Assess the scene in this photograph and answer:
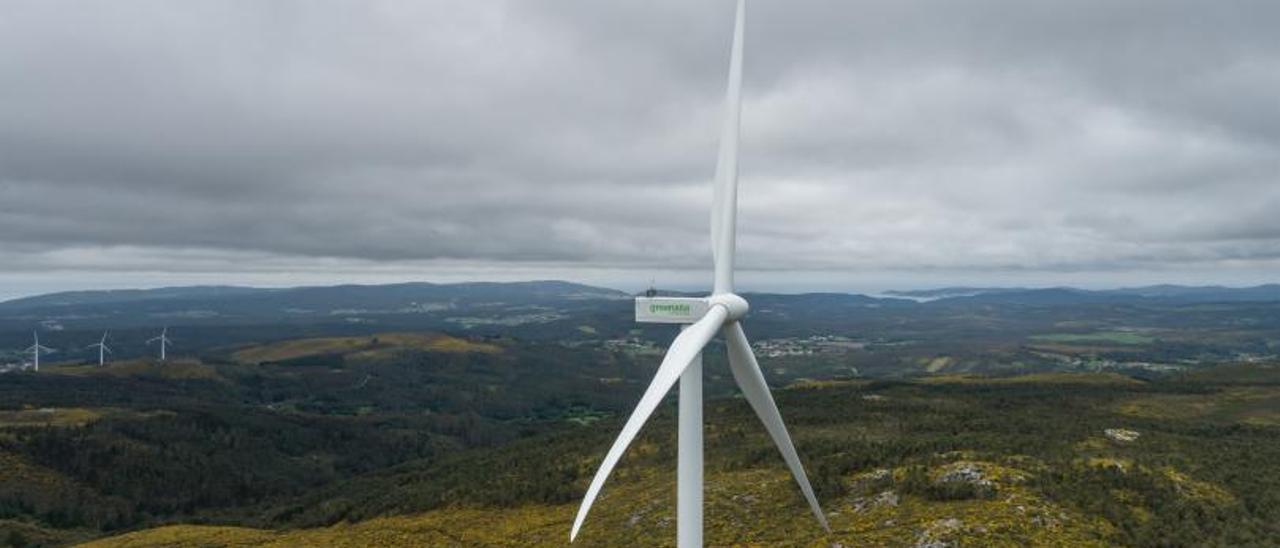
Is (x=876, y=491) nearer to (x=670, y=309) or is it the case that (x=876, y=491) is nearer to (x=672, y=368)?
(x=670, y=309)

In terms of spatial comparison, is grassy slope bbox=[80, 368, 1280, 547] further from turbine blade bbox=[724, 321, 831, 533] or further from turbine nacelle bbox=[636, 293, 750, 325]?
turbine nacelle bbox=[636, 293, 750, 325]

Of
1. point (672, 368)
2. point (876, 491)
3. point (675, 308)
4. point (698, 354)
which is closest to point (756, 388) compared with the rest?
point (698, 354)

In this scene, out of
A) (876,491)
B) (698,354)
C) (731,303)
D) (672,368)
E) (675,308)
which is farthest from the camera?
(876,491)

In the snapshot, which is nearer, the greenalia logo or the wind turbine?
the wind turbine

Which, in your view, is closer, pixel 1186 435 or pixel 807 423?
pixel 1186 435

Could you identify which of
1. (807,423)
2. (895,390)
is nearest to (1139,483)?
(807,423)

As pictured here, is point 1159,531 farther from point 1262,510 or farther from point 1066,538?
point 1262,510

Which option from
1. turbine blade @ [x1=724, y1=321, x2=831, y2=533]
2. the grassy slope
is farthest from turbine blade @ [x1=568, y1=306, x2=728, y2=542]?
the grassy slope

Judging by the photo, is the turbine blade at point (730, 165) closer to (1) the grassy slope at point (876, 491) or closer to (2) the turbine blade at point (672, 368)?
(2) the turbine blade at point (672, 368)
